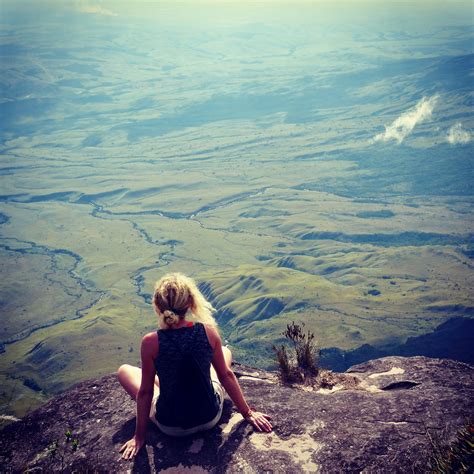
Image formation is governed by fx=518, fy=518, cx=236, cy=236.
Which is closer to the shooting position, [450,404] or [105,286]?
[450,404]

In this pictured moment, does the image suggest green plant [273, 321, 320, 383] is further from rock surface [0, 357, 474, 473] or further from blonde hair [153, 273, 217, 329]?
blonde hair [153, 273, 217, 329]

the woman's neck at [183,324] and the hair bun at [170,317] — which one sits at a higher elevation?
the hair bun at [170,317]

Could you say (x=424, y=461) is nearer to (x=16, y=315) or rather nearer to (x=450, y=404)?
(x=450, y=404)

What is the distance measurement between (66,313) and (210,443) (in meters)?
156

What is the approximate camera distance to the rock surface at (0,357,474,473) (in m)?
7.55

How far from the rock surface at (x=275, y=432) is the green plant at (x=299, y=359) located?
0.49 m

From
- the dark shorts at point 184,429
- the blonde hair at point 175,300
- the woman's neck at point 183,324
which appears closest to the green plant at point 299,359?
the dark shorts at point 184,429

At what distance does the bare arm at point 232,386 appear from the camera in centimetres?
766

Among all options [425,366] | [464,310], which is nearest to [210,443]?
[425,366]

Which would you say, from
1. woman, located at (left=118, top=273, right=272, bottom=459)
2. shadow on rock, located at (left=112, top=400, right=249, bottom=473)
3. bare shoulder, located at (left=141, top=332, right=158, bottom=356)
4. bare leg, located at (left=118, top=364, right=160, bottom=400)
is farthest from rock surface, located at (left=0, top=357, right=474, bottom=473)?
bare shoulder, located at (left=141, top=332, right=158, bottom=356)

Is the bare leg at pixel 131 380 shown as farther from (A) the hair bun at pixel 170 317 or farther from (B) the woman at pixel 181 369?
(A) the hair bun at pixel 170 317

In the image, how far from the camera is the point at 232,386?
8016 mm

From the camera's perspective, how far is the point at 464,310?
13262 centimetres

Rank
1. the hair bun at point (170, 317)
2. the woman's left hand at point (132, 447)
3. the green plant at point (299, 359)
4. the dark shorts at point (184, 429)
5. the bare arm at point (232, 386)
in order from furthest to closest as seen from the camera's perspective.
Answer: the green plant at point (299, 359) → the dark shorts at point (184, 429) → the woman's left hand at point (132, 447) → the bare arm at point (232, 386) → the hair bun at point (170, 317)
